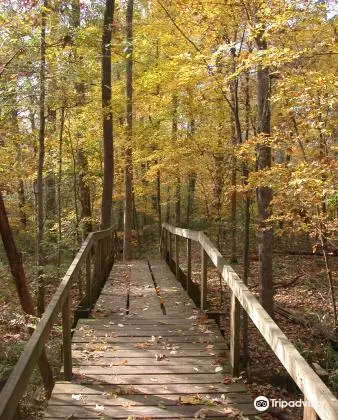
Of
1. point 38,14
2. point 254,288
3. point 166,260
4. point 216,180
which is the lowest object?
point 254,288

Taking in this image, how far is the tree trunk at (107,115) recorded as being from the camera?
1321 cm

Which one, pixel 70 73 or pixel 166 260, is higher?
pixel 70 73

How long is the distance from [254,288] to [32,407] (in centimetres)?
763

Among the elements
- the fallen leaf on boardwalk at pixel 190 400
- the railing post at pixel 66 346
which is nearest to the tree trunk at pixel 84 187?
the railing post at pixel 66 346

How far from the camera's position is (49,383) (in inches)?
319

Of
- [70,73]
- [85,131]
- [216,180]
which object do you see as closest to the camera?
[70,73]

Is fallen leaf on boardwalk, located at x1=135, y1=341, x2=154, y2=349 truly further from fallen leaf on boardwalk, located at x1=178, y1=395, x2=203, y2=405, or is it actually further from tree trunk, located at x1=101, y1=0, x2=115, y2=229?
tree trunk, located at x1=101, y1=0, x2=115, y2=229

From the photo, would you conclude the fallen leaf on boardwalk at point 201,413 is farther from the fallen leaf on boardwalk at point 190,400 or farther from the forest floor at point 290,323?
the forest floor at point 290,323

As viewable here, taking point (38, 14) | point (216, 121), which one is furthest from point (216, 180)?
point (38, 14)

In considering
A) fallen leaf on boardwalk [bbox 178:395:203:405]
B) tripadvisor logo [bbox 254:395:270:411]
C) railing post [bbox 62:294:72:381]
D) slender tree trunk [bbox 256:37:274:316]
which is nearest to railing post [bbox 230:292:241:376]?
tripadvisor logo [bbox 254:395:270:411]

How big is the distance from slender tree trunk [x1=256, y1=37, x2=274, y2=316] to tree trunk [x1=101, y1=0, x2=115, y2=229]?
5.37m

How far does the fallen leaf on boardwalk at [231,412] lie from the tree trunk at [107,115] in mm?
10388

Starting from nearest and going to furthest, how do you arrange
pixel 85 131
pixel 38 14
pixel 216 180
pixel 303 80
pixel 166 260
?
pixel 303 80
pixel 38 14
pixel 166 260
pixel 216 180
pixel 85 131

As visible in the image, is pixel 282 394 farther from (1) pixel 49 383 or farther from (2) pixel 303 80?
(2) pixel 303 80
